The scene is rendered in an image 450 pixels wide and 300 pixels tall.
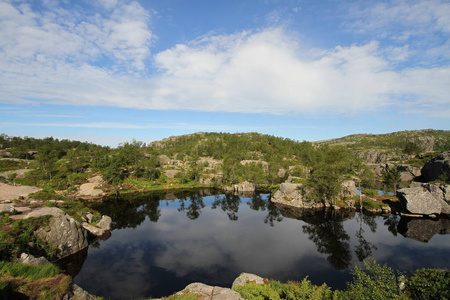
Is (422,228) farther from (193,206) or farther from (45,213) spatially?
(45,213)

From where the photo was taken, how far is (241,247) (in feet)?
131

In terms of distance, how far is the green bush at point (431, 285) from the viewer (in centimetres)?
1362

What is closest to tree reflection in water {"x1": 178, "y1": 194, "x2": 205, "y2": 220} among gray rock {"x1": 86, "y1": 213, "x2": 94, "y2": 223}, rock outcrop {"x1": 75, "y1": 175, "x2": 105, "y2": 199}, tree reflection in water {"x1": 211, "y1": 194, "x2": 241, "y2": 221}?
tree reflection in water {"x1": 211, "y1": 194, "x2": 241, "y2": 221}

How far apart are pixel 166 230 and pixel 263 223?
81.1 ft

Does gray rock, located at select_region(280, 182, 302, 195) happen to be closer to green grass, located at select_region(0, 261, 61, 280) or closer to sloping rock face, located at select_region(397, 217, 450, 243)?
sloping rock face, located at select_region(397, 217, 450, 243)

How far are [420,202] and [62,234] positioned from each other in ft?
276

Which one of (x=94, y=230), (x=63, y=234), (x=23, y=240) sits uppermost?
(x=23, y=240)

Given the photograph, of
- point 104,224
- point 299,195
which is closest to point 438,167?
point 299,195

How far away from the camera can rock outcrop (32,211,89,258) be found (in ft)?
108

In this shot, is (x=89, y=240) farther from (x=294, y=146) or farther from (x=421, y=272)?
(x=294, y=146)

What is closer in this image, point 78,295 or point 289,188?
point 78,295

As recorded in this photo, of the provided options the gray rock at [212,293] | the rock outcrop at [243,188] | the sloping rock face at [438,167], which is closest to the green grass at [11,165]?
the rock outcrop at [243,188]

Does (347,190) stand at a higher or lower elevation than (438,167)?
lower

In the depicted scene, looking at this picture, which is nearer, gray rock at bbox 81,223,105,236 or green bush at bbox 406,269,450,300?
green bush at bbox 406,269,450,300
